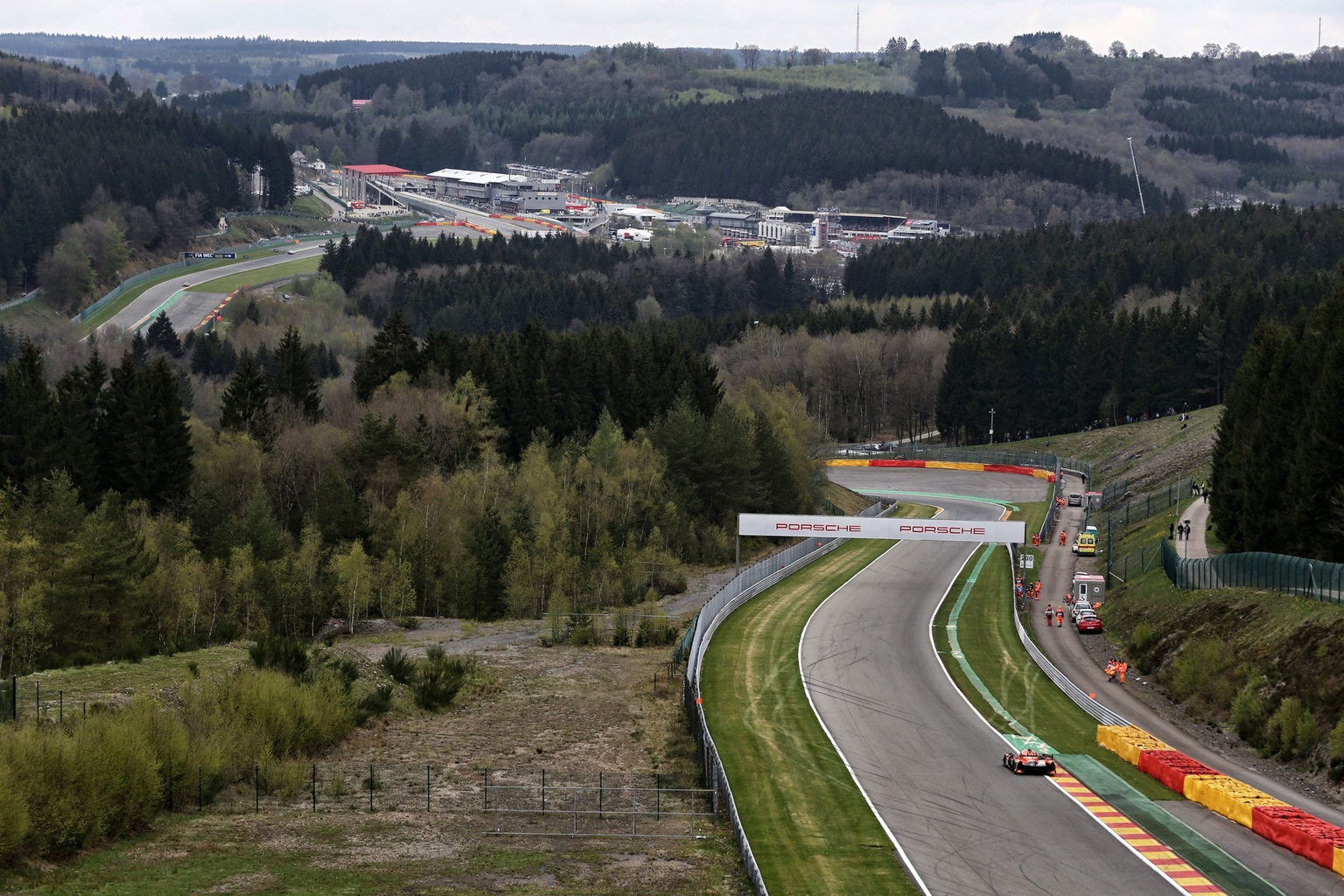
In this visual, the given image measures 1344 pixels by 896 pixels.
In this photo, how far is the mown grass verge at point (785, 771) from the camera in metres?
40.7

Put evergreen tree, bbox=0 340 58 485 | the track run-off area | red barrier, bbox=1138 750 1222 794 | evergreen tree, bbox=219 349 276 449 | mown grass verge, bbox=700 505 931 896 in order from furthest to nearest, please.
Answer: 1. evergreen tree, bbox=219 349 276 449
2. evergreen tree, bbox=0 340 58 485
3. red barrier, bbox=1138 750 1222 794
4. mown grass verge, bbox=700 505 931 896
5. the track run-off area

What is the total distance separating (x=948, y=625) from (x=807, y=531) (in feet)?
44.9

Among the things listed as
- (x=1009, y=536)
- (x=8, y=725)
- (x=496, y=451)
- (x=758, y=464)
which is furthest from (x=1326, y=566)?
(x=496, y=451)

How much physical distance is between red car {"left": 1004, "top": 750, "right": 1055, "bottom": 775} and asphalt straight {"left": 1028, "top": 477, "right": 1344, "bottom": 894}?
13.7 feet

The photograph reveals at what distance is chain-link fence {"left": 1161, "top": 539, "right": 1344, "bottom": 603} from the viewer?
188 ft

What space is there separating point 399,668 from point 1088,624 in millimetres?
Answer: 32401

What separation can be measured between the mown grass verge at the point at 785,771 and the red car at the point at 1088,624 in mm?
12526

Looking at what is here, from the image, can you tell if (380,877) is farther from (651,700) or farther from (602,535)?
(602,535)

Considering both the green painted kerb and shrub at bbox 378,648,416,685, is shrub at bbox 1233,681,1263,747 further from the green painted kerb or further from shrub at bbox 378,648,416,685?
shrub at bbox 378,648,416,685

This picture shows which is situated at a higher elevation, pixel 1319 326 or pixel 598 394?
pixel 1319 326

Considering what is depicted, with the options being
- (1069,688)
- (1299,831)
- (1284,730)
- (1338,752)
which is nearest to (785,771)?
(1299,831)

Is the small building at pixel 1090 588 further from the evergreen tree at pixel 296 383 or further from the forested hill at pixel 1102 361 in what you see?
the forested hill at pixel 1102 361

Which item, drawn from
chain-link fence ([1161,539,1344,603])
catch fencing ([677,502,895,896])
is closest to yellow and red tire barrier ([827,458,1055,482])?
catch fencing ([677,502,895,896])

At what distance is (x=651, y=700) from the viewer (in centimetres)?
6091
